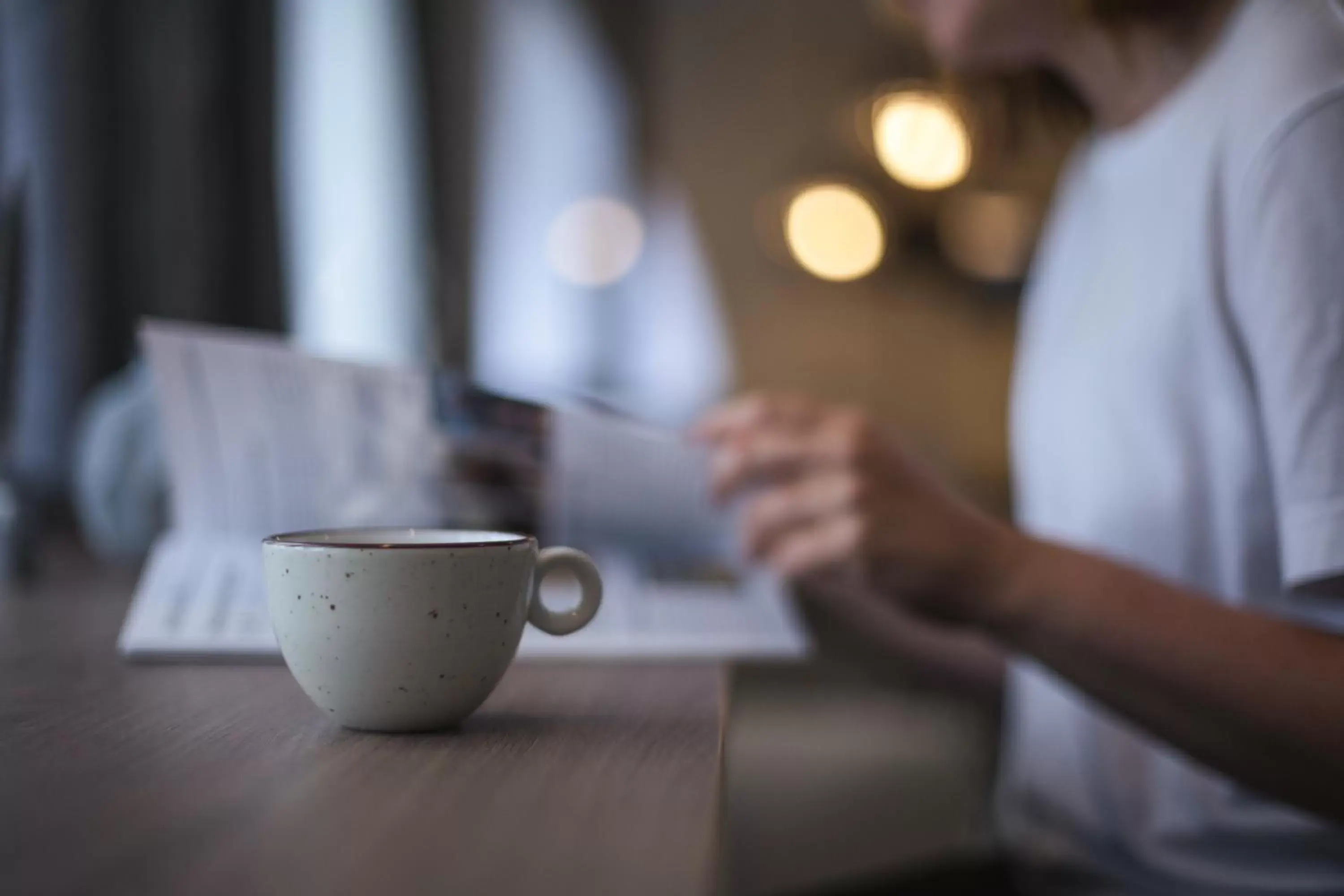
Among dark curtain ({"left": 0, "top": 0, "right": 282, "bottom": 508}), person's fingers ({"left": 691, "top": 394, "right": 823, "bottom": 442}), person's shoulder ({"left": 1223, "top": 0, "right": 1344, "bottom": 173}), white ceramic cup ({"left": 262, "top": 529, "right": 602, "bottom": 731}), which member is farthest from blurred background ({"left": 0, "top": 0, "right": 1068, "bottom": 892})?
person's shoulder ({"left": 1223, "top": 0, "right": 1344, "bottom": 173})

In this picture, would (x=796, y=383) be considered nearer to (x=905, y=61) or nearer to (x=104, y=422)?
(x=905, y=61)

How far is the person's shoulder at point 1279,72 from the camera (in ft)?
2.00

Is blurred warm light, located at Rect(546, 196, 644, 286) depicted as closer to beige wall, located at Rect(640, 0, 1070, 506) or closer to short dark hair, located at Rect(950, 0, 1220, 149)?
beige wall, located at Rect(640, 0, 1070, 506)

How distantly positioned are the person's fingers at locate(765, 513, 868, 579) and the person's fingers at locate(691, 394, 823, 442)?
0.07 metres

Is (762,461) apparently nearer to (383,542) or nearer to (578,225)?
(383,542)

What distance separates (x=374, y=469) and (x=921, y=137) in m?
1.34

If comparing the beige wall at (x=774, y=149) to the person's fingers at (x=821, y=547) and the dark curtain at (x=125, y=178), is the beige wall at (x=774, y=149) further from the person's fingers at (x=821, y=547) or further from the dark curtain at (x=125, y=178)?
the person's fingers at (x=821, y=547)

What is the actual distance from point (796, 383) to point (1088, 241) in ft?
10.0

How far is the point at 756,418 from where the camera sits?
2.38 feet

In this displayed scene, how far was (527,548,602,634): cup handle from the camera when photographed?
0.45m

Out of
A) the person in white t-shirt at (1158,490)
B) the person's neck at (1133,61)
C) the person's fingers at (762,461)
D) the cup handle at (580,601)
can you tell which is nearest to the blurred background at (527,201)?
the person's neck at (1133,61)

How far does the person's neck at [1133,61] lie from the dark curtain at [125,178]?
3.29 ft

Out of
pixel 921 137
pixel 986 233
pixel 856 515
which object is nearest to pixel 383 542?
pixel 856 515

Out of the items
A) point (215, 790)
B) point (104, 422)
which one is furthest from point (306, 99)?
point (215, 790)
